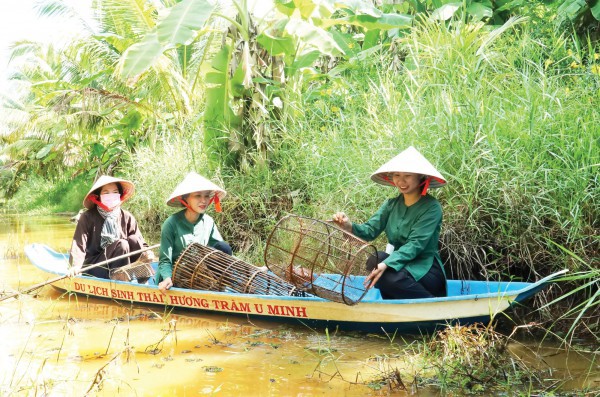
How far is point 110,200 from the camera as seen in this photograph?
6.09m

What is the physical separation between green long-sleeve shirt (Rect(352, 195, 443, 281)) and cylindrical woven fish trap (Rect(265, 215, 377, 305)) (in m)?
0.18

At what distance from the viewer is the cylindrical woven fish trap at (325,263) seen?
443 centimetres

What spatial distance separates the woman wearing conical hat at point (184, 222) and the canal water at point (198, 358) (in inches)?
18.0

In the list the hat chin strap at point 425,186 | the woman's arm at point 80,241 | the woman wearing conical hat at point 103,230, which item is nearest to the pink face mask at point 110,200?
the woman wearing conical hat at point 103,230

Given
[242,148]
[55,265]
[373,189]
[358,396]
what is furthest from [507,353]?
[55,265]

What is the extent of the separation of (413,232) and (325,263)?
1115 millimetres

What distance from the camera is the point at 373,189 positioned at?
5.72m

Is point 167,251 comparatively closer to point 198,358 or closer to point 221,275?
point 221,275

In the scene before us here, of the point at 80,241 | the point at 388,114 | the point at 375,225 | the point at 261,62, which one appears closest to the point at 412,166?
the point at 375,225

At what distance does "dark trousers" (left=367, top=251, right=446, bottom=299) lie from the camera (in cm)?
443

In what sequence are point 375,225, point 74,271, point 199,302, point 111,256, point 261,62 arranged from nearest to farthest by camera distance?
point 375,225 < point 199,302 < point 74,271 < point 111,256 < point 261,62

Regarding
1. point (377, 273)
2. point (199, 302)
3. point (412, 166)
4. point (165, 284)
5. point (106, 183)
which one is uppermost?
point (412, 166)

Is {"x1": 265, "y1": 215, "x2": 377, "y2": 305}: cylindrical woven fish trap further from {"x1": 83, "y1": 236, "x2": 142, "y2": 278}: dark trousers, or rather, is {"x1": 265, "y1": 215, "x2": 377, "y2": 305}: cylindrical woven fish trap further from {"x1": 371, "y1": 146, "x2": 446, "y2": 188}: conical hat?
{"x1": 83, "y1": 236, "x2": 142, "y2": 278}: dark trousers

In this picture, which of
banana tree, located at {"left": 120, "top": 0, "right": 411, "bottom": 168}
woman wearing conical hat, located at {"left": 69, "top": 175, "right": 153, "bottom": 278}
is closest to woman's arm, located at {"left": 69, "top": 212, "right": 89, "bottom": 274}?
woman wearing conical hat, located at {"left": 69, "top": 175, "right": 153, "bottom": 278}
